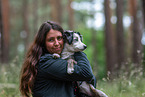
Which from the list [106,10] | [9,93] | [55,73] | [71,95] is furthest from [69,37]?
[106,10]

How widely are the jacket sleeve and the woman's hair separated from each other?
11 centimetres

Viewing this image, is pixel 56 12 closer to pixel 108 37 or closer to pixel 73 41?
pixel 108 37

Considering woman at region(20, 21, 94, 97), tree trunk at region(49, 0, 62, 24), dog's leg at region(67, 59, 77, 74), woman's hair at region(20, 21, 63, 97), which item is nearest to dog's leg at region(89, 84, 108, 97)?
woman at region(20, 21, 94, 97)

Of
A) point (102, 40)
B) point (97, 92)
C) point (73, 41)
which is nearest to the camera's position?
point (97, 92)

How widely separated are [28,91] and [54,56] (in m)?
0.57

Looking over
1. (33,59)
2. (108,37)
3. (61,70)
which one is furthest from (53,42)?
(108,37)

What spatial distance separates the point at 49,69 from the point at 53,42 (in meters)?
0.40

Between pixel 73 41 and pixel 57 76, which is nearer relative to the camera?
pixel 57 76

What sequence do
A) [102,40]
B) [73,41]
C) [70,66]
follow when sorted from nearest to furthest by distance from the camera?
[70,66], [73,41], [102,40]

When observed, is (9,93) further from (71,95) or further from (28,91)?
(71,95)

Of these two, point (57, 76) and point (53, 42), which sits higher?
point (53, 42)

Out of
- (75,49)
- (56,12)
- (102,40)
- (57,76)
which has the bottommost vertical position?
(102,40)

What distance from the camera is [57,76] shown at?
7.79ft

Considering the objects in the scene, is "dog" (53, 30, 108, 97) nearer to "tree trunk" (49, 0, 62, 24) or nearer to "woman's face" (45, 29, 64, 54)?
"woman's face" (45, 29, 64, 54)
